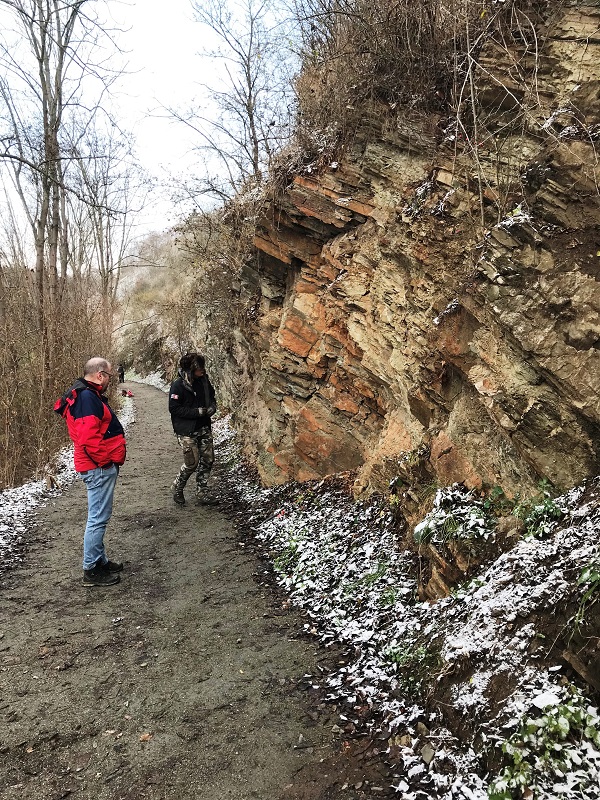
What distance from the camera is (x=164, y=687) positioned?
3.78 m

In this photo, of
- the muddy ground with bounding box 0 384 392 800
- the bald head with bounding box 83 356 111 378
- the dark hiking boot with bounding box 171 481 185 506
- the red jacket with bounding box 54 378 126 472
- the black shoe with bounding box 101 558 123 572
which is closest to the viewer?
the muddy ground with bounding box 0 384 392 800

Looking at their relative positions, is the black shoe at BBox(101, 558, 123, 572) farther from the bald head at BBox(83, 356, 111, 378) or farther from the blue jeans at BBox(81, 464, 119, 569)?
the bald head at BBox(83, 356, 111, 378)

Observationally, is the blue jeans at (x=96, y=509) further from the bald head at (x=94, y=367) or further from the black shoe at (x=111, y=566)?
the bald head at (x=94, y=367)

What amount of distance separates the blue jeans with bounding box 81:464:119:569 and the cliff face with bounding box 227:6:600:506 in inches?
124

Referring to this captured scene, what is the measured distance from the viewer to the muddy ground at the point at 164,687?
2943mm

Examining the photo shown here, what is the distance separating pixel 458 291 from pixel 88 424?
13.4ft

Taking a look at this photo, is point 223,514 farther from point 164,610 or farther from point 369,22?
point 369,22

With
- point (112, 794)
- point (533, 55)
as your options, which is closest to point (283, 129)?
point (533, 55)

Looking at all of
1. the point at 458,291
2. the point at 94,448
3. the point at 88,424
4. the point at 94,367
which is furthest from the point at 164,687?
the point at 458,291

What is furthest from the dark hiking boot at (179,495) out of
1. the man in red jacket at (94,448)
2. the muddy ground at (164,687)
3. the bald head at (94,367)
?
the bald head at (94,367)

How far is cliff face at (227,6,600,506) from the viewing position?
3672 mm

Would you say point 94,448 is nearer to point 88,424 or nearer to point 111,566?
point 88,424

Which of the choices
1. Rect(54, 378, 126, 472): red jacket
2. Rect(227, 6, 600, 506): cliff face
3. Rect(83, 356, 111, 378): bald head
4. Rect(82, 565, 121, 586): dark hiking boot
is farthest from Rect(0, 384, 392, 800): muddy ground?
Rect(83, 356, 111, 378): bald head

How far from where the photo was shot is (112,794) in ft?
9.34
